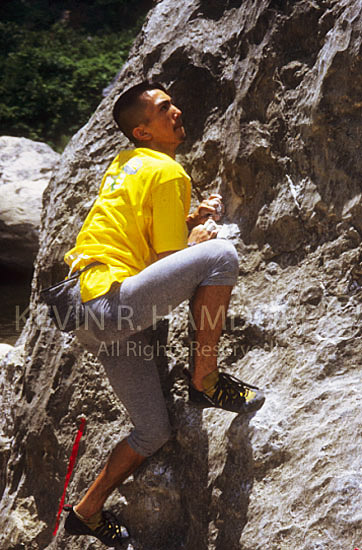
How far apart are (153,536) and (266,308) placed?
45.5 inches

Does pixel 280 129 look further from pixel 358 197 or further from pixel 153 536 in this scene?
pixel 153 536

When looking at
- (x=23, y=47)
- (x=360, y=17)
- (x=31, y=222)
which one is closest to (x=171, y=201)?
(x=360, y=17)

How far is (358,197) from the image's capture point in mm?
2816

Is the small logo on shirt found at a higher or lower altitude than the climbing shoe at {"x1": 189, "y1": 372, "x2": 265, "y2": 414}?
higher

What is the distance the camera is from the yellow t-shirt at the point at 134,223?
2713 mm

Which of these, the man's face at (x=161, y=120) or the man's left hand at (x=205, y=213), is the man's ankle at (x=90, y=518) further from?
the man's face at (x=161, y=120)

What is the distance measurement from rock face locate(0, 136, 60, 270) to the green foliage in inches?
93.9

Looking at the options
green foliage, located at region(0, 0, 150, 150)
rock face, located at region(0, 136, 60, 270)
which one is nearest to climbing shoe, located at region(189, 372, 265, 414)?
rock face, located at region(0, 136, 60, 270)

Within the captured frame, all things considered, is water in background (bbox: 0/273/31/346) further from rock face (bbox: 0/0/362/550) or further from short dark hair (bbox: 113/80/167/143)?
short dark hair (bbox: 113/80/167/143)

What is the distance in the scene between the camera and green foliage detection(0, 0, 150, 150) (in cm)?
1097

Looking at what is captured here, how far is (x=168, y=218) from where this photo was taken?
8.89 ft

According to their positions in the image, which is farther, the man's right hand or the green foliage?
the green foliage

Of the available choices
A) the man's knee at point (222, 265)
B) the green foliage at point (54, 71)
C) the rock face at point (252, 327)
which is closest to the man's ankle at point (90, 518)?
the rock face at point (252, 327)

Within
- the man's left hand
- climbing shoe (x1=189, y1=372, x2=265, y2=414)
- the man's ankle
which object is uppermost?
the man's left hand
